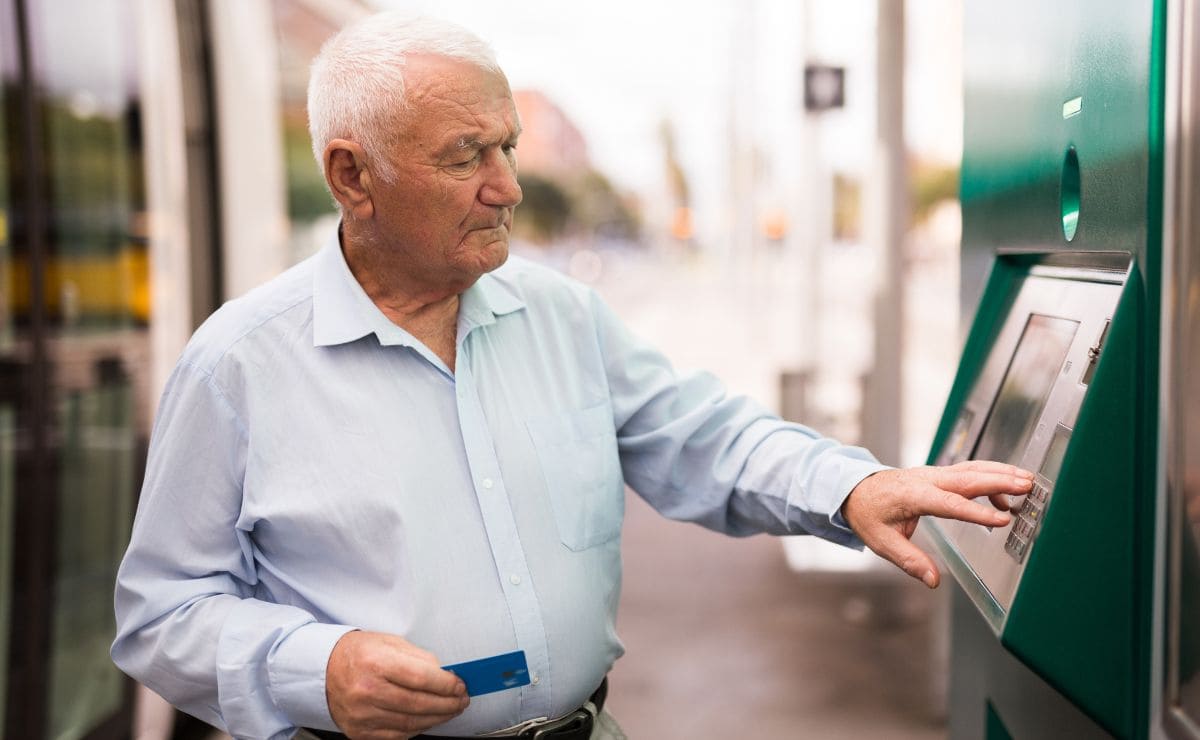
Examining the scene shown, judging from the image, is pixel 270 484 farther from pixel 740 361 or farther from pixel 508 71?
pixel 740 361

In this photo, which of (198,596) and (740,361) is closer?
(198,596)

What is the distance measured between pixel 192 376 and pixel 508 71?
0.65 meters

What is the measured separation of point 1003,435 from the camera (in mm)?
1728

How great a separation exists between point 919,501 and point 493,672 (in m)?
0.59

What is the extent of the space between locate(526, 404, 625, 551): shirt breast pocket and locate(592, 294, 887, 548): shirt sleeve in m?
0.11

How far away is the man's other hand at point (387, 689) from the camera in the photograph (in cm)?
152

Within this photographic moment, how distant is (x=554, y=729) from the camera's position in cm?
183

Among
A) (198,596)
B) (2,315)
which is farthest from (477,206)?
(2,315)

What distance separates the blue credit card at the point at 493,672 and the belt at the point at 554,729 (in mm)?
224

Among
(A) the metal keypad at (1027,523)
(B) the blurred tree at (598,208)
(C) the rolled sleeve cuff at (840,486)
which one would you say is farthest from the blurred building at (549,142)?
(A) the metal keypad at (1027,523)

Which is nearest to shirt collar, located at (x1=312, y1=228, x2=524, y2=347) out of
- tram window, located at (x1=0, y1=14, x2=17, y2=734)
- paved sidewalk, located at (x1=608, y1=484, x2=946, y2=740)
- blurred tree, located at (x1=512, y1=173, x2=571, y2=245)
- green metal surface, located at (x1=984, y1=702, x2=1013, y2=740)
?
green metal surface, located at (x1=984, y1=702, x2=1013, y2=740)

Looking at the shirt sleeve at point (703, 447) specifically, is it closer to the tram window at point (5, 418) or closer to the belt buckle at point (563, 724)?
the belt buckle at point (563, 724)

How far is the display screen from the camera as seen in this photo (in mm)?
1590

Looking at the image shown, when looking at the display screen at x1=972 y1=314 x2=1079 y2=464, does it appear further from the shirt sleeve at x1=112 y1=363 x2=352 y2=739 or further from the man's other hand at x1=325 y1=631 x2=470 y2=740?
the shirt sleeve at x1=112 y1=363 x2=352 y2=739
